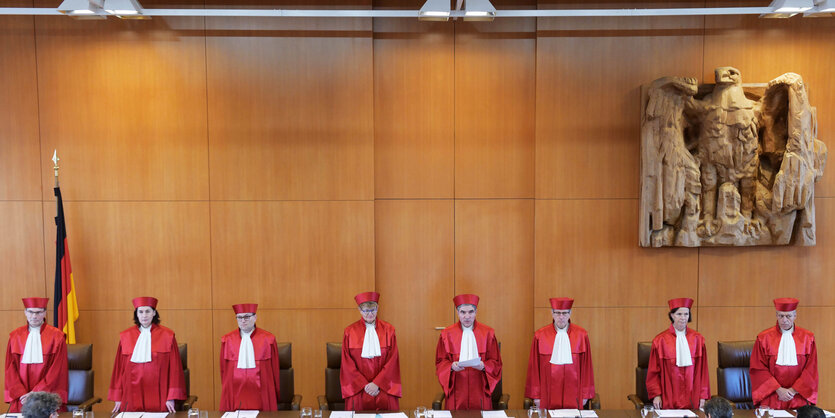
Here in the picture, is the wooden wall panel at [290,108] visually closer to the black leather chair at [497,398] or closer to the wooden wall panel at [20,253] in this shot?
the wooden wall panel at [20,253]

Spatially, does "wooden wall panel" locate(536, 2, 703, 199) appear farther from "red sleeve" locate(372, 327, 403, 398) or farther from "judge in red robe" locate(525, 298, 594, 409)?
"red sleeve" locate(372, 327, 403, 398)

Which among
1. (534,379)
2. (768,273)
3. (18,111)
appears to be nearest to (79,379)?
(18,111)

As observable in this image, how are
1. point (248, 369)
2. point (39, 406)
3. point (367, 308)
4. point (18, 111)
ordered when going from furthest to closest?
point (18, 111), point (367, 308), point (248, 369), point (39, 406)

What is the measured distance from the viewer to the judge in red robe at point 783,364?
4.46 metres

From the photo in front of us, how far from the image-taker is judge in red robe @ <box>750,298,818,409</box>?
176 inches

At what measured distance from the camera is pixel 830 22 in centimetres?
560

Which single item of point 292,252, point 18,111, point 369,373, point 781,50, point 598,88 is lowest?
point 369,373

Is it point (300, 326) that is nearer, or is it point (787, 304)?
point (787, 304)

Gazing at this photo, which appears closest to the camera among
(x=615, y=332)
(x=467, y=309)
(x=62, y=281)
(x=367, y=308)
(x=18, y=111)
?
(x=467, y=309)

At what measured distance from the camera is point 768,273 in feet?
18.7

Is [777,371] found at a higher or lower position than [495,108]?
lower

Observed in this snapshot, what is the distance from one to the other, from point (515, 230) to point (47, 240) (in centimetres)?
465

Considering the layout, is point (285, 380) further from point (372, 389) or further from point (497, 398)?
point (497, 398)

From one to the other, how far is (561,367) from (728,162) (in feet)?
8.47
